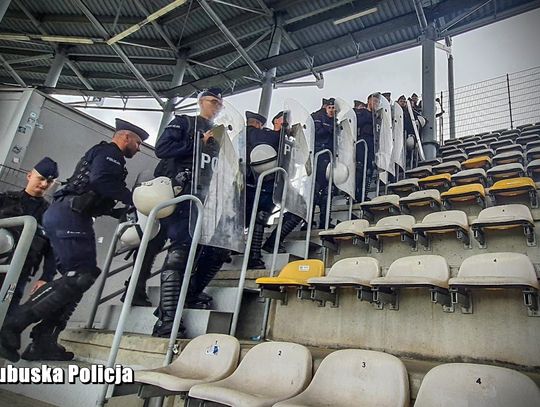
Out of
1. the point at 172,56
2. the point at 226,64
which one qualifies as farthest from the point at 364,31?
the point at 172,56

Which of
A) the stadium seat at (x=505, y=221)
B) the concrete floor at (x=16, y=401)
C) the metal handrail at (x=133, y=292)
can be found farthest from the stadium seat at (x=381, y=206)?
the concrete floor at (x=16, y=401)

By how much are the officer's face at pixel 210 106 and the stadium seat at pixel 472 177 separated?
8.52 ft

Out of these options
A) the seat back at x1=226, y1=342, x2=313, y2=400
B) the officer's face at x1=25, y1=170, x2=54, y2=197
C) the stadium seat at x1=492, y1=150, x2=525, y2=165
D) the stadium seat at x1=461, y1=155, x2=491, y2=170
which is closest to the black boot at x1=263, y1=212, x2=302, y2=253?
the seat back at x1=226, y1=342, x2=313, y2=400

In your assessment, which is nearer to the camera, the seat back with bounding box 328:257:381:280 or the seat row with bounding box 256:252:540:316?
the seat row with bounding box 256:252:540:316

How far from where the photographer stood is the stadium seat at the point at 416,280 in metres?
1.78

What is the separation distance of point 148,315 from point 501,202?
115 inches

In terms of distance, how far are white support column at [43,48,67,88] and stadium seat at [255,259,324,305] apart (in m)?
9.82

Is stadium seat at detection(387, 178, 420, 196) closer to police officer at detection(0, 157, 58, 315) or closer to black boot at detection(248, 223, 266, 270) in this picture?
black boot at detection(248, 223, 266, 270)

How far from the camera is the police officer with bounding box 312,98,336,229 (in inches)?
152

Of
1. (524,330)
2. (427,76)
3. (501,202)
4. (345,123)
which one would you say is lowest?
(524,330)

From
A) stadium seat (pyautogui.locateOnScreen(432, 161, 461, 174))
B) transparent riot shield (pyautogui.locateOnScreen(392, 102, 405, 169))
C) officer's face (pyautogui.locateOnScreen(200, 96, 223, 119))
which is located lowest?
officer's face (pyautogui.locateOnScreen(200, 96, 223, 119))

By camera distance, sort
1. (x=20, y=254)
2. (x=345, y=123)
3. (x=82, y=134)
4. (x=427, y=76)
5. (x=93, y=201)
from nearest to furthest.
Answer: (x=20, y=254) → (x=93, y=201) → (x=82, y=134) → (x=345, y=123) → (x=427, y=76)

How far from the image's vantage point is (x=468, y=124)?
27.3 feet

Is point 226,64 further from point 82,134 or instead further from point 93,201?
point 93,201
